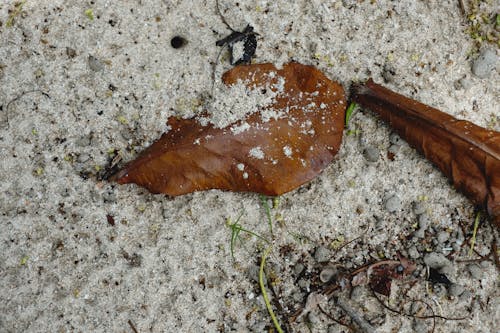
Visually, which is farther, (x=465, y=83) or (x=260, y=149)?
(x=465, y=83)

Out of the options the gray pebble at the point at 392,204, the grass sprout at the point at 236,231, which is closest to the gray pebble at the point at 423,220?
the gray pebble at the point at 392,204

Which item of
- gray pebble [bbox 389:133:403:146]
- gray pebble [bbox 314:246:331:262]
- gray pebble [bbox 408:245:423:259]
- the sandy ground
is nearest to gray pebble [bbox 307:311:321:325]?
the sandy ground

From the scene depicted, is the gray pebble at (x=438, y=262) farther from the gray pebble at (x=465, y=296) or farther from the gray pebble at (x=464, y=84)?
the gray pebble at (x=464, y=84)

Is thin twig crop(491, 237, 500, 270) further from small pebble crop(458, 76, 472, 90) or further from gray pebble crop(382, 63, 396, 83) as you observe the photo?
gray pebble crop(382, 63, 396, 83)

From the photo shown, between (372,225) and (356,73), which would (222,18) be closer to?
(356,73)

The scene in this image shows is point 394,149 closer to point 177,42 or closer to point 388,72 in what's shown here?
point 388,72

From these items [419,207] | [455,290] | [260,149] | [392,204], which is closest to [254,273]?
[260,149]

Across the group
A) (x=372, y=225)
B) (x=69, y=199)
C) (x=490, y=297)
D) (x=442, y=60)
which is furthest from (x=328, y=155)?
(x=69, y=199)
